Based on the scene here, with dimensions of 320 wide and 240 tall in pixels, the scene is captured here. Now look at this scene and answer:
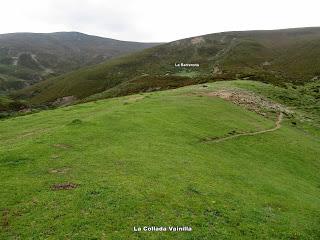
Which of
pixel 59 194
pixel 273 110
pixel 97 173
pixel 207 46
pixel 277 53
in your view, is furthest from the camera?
pixel 207 46

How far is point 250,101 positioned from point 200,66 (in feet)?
247

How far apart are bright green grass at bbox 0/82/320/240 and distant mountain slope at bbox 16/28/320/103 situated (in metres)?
50.8

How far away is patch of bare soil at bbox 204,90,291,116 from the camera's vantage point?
62500mm

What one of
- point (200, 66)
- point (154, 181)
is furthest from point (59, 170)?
point (200, 66)

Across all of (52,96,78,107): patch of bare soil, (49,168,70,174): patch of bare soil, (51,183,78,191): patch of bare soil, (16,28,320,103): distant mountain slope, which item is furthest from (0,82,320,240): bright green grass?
(52,96,78,107): patch of bare soil

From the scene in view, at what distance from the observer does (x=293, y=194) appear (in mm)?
29859

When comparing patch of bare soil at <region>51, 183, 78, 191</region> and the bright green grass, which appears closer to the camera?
the bright green grass

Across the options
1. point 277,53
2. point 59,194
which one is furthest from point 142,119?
point 277,53

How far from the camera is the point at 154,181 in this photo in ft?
84.7

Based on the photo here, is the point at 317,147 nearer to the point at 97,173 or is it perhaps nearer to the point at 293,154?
the point at 293,154

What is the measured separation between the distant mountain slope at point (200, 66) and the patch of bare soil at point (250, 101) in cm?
2209

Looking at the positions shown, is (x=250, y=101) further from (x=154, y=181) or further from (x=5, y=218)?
(x=5, y=218)

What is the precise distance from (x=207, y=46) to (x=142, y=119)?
136575 millimetres

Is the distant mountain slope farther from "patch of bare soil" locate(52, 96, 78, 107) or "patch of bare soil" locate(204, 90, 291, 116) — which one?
"patch of bare soil" locate(204, 90, 291, 116)
